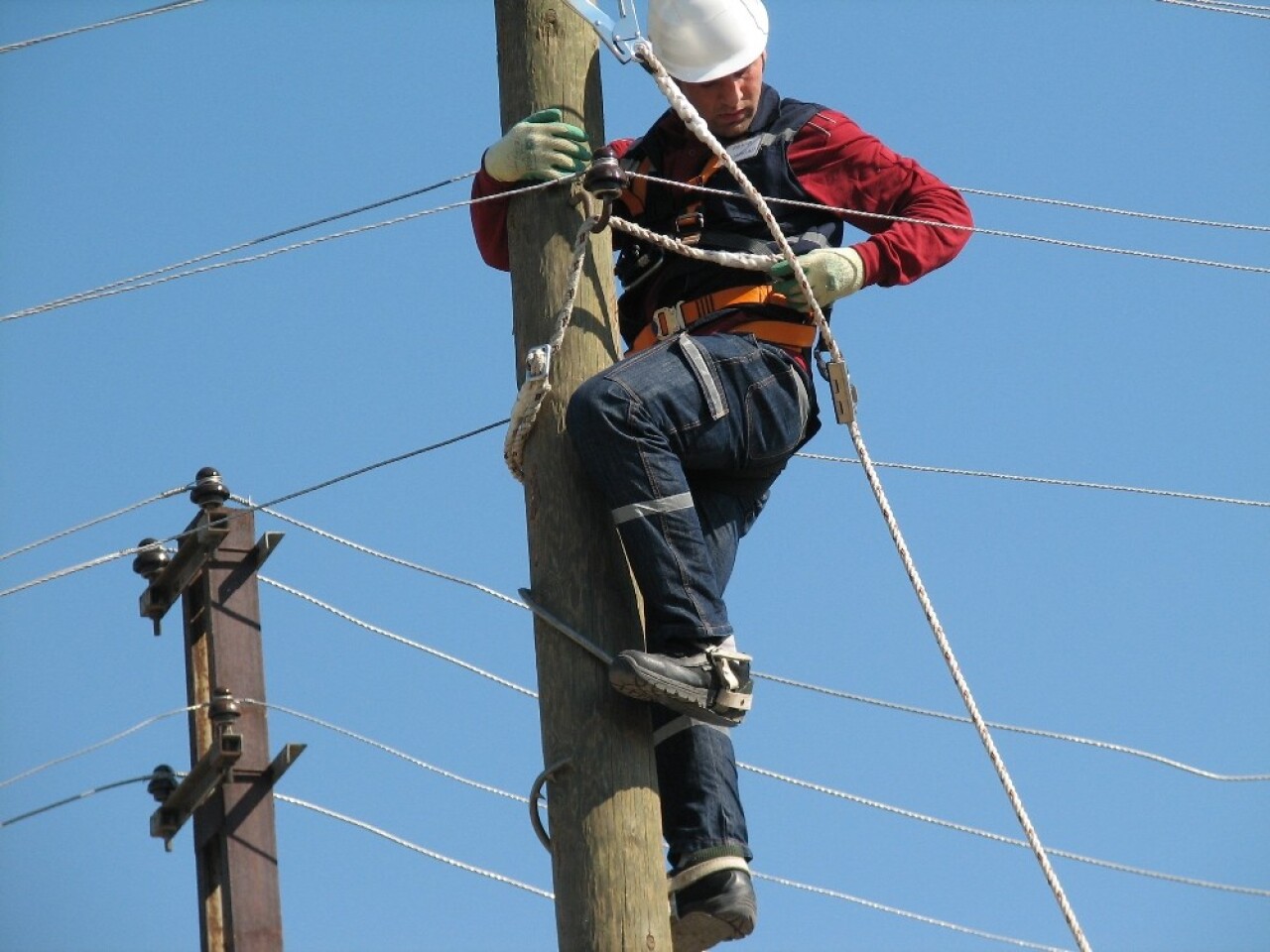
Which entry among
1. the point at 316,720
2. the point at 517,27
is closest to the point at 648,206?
the point at 517,27

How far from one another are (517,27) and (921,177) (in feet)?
3.45

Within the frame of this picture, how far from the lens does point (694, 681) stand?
4.28 metres

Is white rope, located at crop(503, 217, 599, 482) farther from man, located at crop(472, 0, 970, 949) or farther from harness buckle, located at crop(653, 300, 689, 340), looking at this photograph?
Result: harness buckle, located at crop(653, 300, 689, 340)

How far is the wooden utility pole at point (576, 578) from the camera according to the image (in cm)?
413

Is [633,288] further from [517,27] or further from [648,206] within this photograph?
[517,27]

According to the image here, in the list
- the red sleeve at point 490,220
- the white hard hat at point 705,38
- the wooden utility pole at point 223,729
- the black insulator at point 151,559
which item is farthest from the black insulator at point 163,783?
the white hard hat at point 705,38

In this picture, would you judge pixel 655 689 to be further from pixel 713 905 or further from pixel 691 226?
pixel 691 226

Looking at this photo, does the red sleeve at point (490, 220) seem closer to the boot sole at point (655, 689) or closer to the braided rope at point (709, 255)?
the braided rope at point (709, 255)

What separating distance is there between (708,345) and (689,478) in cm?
31

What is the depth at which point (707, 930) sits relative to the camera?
14.4 feet

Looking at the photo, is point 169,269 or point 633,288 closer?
point 633,288

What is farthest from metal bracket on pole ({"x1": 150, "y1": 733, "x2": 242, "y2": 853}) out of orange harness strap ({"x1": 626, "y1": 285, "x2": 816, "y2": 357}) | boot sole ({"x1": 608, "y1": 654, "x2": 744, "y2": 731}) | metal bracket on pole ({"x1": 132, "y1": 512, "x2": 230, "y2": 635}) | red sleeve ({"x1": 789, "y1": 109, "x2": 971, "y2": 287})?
red sleeve ({"x1": 789, "y1": 109, "x2": 971, "y2": 287})

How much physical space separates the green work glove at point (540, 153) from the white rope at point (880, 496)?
256 millimetres

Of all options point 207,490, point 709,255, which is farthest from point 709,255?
point 207,490
